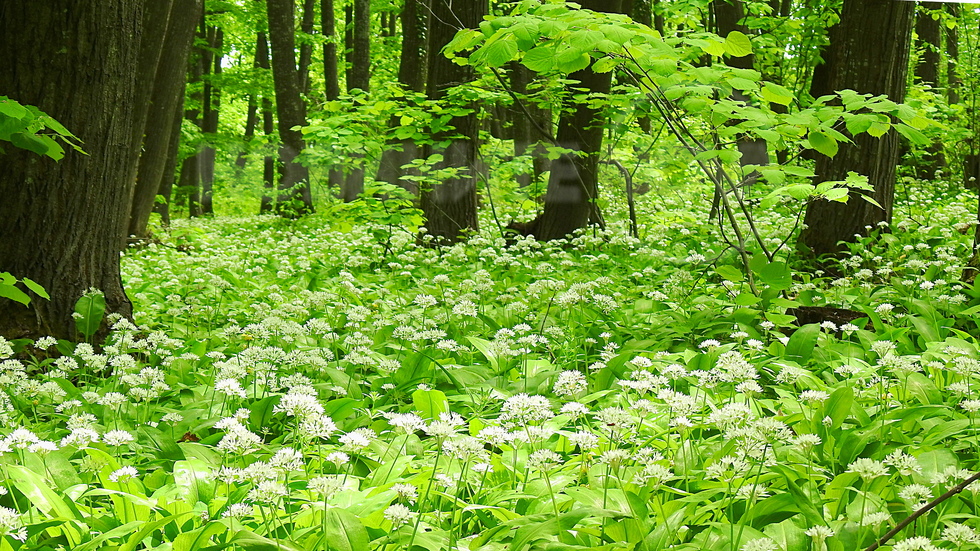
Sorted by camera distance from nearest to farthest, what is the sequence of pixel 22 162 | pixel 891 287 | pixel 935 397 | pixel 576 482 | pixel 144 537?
1. pixel 144 537
2. pixel 576 482
3. pixel 935 397
4. pixel 22 162
5. pixel 891 287

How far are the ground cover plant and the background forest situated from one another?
1 cm

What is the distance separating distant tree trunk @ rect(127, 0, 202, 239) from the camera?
771 centimetres

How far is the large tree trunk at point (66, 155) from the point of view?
11.6 ft

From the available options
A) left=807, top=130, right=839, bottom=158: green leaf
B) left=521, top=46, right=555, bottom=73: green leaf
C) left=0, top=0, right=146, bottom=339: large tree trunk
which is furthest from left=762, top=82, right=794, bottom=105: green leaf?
left=0, top=0, right=146, bottom=339: large tree trunk

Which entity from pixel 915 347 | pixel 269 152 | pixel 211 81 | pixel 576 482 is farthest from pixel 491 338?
pixel 211 81

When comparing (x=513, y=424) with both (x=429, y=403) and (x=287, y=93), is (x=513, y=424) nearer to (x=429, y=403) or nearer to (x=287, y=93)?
(x=429, y=403)

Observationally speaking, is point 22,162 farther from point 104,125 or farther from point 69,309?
point 69,309

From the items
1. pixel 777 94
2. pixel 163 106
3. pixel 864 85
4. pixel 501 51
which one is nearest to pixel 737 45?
pixel 777 94

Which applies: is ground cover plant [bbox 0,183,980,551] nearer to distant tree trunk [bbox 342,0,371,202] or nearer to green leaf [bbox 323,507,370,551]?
green leaf [bbox 323,507,370,551]

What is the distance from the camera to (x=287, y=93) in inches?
499

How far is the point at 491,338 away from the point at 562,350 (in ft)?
1.68

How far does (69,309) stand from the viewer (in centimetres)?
370

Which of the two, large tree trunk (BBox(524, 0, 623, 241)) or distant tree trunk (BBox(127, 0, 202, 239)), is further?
distant tree trunk (BBox(127, 0, 202, 239))

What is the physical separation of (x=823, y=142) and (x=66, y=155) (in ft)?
11.9
